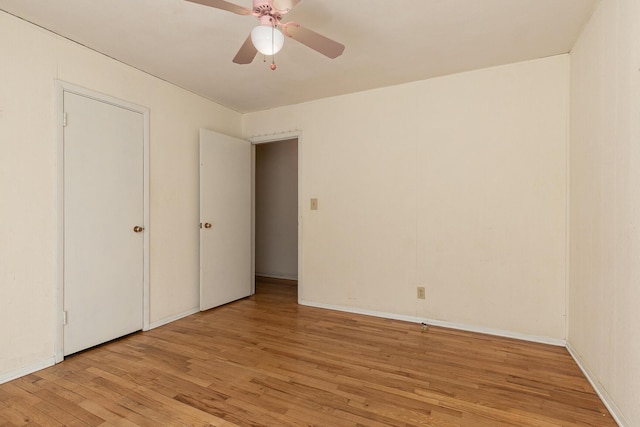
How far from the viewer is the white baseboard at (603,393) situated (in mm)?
1624

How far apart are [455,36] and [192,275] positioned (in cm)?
338

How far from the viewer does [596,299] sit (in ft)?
6.52

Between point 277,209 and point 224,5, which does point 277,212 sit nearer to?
point 277,209

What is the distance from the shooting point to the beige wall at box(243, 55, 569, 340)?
2.67 meters

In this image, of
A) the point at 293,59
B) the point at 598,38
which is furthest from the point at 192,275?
the point at 598,38

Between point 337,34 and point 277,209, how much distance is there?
11.9 feet

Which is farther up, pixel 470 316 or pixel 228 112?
pixel 228 112

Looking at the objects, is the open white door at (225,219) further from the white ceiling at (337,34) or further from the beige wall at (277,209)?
the beige wall at (277,209)

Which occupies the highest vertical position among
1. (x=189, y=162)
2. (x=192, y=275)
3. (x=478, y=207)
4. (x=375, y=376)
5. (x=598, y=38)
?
(x=598, y=38)

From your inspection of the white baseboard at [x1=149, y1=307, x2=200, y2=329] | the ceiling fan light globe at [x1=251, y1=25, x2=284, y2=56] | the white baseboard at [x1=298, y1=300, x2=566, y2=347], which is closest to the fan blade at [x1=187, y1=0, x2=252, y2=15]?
the ceiling fan light globe at [x1=251, y1=25, x2=284, y2=56]

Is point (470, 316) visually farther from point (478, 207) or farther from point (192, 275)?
point (192, 275)

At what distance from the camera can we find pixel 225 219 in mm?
3779

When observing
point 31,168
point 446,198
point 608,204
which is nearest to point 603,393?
point 608,204

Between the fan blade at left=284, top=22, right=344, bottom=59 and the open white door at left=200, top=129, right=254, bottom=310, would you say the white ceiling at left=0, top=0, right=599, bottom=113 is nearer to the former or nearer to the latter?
the fan blade at left=284, top=22, right=344, bottom=59
